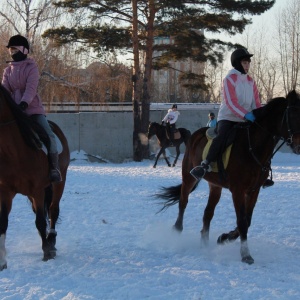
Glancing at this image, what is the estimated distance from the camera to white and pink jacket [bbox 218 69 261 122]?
23.8ft

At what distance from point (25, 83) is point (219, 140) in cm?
→ 274

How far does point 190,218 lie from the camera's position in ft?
33.1

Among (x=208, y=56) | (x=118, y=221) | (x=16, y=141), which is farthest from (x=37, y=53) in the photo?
(x=16, y=141)

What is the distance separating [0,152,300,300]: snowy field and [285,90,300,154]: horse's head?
151 centimetres

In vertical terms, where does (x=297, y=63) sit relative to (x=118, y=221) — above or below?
above

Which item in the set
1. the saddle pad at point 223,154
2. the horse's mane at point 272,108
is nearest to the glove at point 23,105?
the saddle pad at point 223,154

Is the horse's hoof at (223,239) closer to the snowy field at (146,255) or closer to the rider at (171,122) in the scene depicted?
the snowy field at (146,255)

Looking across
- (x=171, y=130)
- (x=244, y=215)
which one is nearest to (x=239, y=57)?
(x=244, y=215)

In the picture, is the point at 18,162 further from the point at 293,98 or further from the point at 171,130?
the point at 171,130

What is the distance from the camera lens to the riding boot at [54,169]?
272 inches

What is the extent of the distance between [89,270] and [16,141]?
182 cm

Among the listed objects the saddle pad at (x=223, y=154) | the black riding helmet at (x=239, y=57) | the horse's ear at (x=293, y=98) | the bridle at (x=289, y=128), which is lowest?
the saddle pad at (x=223, y=154)

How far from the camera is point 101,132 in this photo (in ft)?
88.8

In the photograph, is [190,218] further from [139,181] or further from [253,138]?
[139,181]
